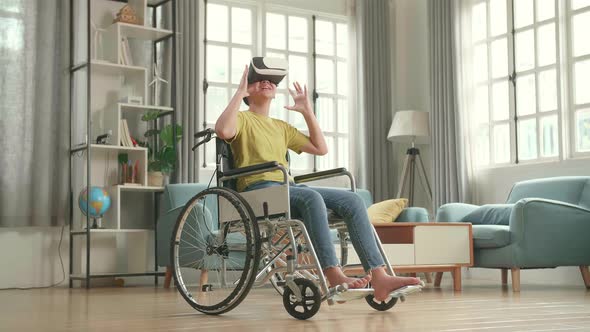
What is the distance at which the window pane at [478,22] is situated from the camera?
6551 millimetres

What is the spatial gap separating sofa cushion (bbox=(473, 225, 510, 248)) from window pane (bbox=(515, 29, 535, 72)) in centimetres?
163

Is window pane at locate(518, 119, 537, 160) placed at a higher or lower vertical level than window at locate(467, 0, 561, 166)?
lower

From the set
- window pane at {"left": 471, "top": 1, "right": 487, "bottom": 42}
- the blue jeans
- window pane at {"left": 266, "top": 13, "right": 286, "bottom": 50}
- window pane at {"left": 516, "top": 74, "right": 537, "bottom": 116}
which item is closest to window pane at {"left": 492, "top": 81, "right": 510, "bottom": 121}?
window pane at {"left": 516, "top": 74, "right": 537, "bottom": 116}

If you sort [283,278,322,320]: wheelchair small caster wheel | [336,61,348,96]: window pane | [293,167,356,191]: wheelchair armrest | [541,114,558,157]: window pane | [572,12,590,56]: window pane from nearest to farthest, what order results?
[283,278,322,320]: wheelchair small caster wheel, [293,167,356,191]: wheelchair armrest, [572,12,590,56]: window pane, [541,114,558,157]: window pane, [336,61,348,96]: window pane

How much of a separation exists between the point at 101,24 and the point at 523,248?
3311mm

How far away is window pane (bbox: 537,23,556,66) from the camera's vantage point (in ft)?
19.4

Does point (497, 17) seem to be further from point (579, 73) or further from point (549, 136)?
point (549, 136)

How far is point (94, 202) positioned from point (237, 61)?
5.94 ft

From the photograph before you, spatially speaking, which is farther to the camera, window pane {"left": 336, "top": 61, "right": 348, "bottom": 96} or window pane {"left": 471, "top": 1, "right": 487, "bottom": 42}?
window pane {"left": 336, "top": 61, "right": 348, "bottom": 96}

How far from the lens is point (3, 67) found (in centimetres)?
534

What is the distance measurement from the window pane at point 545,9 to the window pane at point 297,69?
1.94 meters

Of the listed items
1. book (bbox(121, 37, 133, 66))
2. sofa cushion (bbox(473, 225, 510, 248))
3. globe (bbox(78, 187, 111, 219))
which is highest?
book (bbox(121, 37, 133, 66))

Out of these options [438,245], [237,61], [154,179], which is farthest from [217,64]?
[438,245]

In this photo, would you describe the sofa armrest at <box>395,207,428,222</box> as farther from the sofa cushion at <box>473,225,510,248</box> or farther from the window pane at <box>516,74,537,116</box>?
the window pane at <box>516,74,537,116</box>
